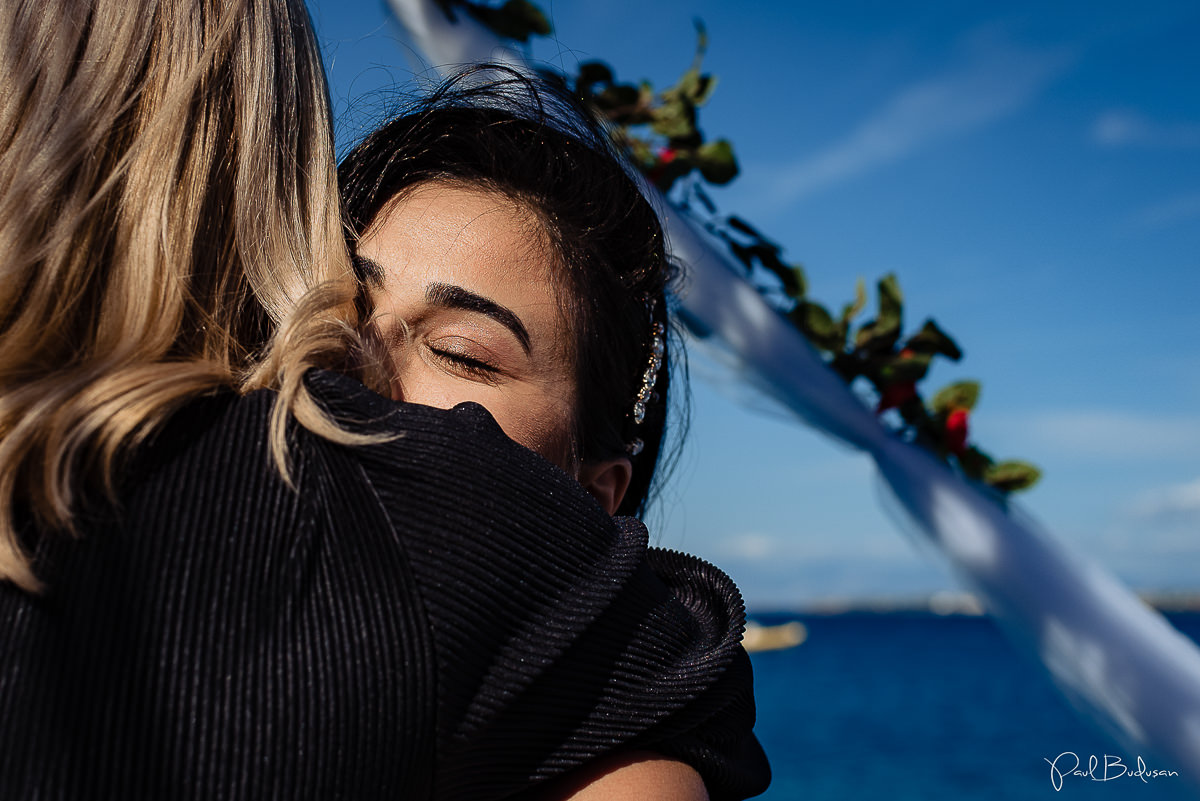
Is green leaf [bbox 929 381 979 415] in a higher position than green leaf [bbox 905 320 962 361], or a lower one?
lower

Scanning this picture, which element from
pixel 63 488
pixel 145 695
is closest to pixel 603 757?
pixel 145 695

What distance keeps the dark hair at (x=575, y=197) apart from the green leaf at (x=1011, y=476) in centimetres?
70

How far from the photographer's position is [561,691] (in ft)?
2.83

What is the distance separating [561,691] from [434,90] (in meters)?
1.35

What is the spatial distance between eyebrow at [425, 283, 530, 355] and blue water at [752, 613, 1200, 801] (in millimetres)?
1280

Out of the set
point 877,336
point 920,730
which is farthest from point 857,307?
point 920,730

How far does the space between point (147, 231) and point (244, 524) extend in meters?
0.32

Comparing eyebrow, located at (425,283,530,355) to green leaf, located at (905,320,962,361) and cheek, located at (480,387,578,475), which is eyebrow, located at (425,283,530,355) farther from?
green leaf, located at (905,320,962,361)

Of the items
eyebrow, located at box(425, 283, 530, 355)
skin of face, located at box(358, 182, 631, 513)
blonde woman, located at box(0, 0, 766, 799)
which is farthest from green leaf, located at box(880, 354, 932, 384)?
blonde woman, located at box(0, 0, 766, 799)

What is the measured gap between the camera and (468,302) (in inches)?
52.7

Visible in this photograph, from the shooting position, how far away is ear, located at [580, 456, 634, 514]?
1586 mm

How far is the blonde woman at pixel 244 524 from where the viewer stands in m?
0.72

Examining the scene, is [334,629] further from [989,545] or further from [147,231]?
[989,545]

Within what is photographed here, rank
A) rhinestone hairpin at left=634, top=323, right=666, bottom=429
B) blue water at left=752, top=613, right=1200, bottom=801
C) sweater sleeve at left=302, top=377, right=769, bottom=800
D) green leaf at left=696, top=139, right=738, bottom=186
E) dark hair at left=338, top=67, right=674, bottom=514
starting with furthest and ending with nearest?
blue water at left=752, top=613, right=1200, bottom=801 < green leaf at left=696, top=139, right=738, bottom=186 < rhinestone hairpin at left=634, top=323, right=666, bottom=429 < dark hair at left=338, top=67, right=674, bottom=514 < sweater sleeve at left=302, top=377, right=769, bottom=800
